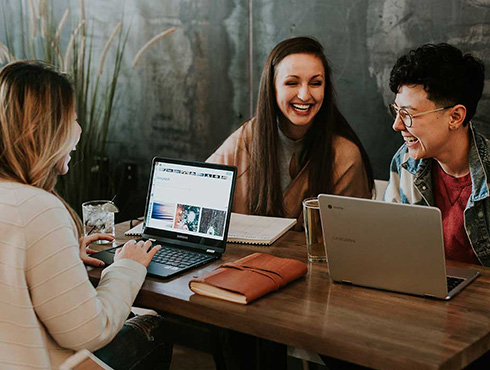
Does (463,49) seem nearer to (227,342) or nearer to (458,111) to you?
(458,111)

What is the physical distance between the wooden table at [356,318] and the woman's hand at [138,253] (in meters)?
0.06

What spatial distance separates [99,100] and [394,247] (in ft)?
8.42

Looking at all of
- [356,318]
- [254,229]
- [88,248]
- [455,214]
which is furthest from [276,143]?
[356,318]

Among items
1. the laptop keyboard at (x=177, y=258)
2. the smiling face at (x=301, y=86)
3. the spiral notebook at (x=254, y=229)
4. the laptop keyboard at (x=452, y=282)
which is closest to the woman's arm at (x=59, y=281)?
the laptop keyboard at (x=177, y=258)

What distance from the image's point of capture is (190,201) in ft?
6.98

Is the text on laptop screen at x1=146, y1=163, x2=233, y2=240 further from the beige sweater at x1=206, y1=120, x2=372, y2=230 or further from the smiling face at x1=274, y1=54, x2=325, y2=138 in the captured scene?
the smiling face at x1=274, y1=54, x2=325, y2=138

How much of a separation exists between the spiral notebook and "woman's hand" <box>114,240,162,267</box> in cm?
32

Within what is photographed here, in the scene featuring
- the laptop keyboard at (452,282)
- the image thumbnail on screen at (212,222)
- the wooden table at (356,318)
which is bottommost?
the wooden table at (356,318)

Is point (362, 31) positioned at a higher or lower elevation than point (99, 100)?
higher

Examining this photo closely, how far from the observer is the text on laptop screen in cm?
208

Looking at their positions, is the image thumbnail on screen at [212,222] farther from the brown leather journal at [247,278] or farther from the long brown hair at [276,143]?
the long brown hair at [276,143]

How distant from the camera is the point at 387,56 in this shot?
2990mm

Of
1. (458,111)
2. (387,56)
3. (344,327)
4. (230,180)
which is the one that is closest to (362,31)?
(387,56)

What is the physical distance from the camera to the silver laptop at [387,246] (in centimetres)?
162
